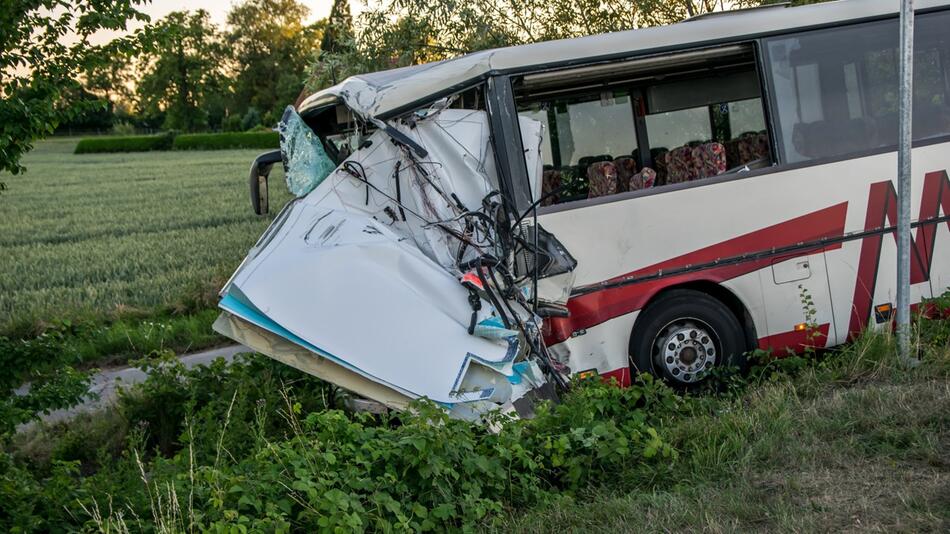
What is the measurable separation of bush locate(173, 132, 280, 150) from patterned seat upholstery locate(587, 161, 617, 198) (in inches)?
2346

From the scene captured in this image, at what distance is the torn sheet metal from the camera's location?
19.3 feet

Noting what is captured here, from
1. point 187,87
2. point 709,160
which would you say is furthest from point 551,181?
point 187,87

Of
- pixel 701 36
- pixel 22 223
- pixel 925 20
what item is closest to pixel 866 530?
pixel 701 36

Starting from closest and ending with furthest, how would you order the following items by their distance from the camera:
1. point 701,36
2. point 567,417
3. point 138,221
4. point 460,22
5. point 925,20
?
point 567,417 < point 701,36 < point 925,20 < point 460,22 < point 138,221

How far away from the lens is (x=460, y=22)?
44.3ft

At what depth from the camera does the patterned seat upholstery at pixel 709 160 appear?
26.4 feet

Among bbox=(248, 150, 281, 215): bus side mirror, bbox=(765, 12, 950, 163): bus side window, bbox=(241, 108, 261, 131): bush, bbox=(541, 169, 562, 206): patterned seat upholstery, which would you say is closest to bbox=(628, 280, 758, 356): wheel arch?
bbox=(765, 12, 950, 163): bus side window

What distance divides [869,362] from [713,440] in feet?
5.94

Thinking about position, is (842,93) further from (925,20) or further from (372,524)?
(372,524)

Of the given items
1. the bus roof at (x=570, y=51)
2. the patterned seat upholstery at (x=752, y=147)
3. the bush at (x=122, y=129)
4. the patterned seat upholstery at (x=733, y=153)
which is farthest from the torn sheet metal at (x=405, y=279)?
the bush at (x=122, y=129)

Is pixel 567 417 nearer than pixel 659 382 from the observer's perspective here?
Yes

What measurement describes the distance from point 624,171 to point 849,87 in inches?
74.4

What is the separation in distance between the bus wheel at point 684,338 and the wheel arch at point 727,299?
0.03m

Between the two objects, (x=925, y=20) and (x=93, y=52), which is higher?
(x=93, y=52)
